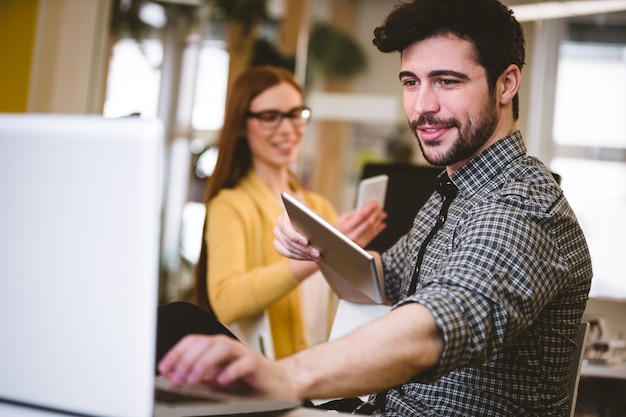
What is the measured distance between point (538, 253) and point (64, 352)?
0.69 metres

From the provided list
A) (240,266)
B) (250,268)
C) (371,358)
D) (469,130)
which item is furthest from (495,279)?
(250,268)

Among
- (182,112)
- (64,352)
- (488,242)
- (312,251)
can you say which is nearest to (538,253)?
(488,242)

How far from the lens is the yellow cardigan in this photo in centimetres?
239

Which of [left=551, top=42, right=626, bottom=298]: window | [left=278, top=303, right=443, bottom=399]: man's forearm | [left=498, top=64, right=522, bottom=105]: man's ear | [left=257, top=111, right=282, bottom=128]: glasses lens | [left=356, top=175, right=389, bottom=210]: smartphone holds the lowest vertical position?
[left=278, top=303, right=443, bottom=399]: man's forearm

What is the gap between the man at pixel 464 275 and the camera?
920mm

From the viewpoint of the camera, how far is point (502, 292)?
107 cm

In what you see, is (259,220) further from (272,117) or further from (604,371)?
(604,371)

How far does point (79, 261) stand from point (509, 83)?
0.99 m

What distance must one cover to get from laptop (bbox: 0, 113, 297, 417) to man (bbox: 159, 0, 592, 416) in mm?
74

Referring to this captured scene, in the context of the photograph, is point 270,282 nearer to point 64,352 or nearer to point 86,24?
point 64,352

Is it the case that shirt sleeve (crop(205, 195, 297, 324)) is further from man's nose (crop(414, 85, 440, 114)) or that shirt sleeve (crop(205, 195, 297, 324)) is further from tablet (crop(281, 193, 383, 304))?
man's nose (crop(414, 85, 440, 114))

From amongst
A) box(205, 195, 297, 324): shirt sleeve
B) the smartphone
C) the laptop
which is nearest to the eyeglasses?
box(205, 195, 297, 324): shirt sleeve

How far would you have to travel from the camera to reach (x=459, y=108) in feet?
4.70

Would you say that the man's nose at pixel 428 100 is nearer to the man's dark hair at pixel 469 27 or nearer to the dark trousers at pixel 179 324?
the man's dark hair at pixel 469 27
